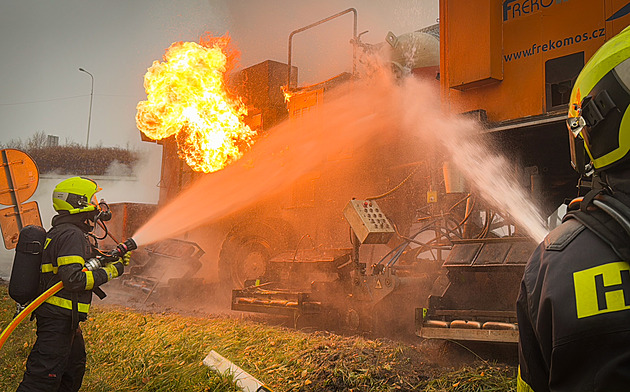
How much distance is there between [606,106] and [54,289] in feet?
13.8

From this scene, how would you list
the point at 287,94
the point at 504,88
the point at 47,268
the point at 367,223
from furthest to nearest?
the point at 287,94 → the point at 367,223 → the point at 504,88 → the point at 47,268

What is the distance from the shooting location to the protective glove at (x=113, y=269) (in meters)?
4.51

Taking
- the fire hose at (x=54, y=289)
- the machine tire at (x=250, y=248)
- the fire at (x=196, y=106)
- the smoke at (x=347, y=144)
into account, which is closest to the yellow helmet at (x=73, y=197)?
the fire hose at (x=54, y=289)

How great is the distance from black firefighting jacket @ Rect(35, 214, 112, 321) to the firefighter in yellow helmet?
3.76m

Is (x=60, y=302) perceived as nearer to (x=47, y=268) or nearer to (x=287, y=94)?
(x=47, y=268)

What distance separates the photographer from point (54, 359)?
4004 mm

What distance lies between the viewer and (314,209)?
9203mm

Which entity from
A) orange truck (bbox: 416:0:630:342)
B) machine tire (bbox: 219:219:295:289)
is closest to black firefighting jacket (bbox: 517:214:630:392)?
orange truck (bbox: 416:0:630:342)

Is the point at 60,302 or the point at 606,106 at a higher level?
the point at 606,106

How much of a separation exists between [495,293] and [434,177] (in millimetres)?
1385

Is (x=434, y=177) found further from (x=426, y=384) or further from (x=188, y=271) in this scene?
(x=188, y=271)

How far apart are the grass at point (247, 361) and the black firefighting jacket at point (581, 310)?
9.65ft

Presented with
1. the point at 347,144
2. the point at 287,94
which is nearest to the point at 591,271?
the point at 347,144

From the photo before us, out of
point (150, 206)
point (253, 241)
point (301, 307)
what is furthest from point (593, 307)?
point (150, 206)
